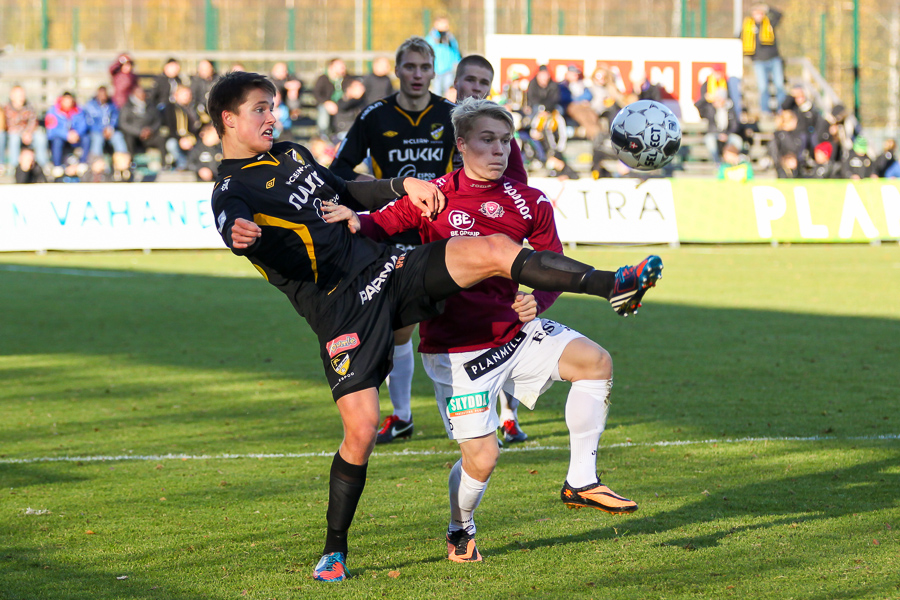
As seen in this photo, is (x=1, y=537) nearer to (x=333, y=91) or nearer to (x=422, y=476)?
(x=422, y=476)

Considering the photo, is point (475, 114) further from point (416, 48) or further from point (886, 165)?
point (886, 165)

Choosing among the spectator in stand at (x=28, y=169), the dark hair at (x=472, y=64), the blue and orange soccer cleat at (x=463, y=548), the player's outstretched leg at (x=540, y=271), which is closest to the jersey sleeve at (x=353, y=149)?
the dark hair at (x=472, y=64)

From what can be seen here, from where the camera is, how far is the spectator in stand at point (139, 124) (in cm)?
2250

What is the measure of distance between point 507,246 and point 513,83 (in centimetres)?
2123

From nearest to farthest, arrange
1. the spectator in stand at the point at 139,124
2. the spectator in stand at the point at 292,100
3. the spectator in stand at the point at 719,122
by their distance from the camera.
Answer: the spectator in stand at the point at 139,124, the spectator in stand at the point at 292,100, the spectator in stand at the point at 719,122

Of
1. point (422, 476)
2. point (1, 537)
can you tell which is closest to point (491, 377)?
point (422, 476)

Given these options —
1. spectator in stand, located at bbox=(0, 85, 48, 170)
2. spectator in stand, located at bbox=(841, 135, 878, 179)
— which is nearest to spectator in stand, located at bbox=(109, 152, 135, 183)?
spectator in stand, located at bbox=(0, 85, 48, 170)

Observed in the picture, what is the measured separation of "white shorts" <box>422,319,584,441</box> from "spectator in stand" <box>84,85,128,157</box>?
19462 mm

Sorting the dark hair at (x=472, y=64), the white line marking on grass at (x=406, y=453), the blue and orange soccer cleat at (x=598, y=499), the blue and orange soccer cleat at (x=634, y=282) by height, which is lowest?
the white line marking on grass at (x=406, y=453)

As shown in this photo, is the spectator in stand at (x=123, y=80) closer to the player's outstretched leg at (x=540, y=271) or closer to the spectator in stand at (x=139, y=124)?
the spectator in stand at (x=139, y=124)

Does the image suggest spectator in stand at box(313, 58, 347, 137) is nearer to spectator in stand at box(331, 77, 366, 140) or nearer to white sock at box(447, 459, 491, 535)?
spectator in stand at box(331, 77, 366, 140)

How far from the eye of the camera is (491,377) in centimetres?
461

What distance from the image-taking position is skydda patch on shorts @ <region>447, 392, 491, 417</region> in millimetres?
4520

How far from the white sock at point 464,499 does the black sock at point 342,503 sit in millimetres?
416
